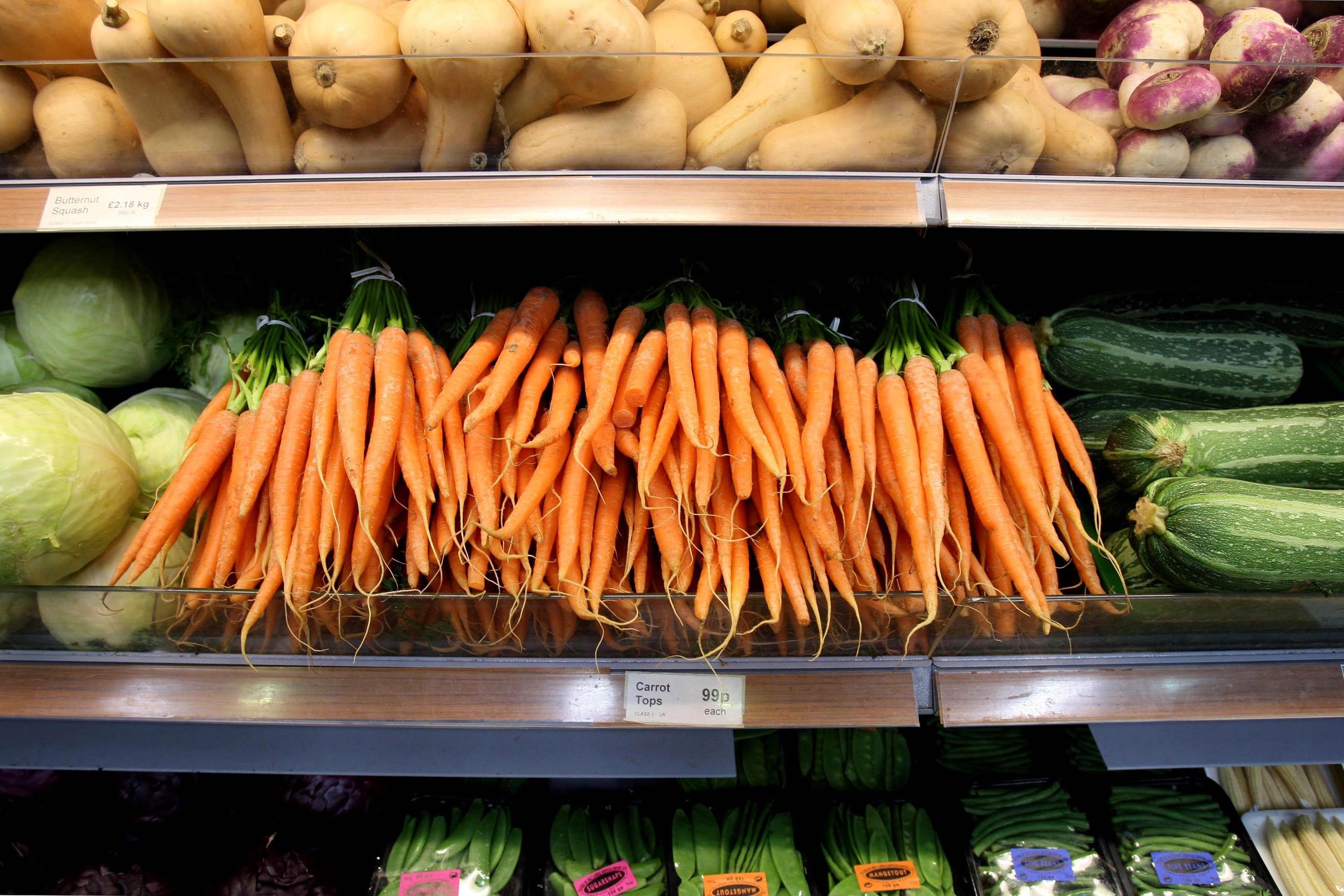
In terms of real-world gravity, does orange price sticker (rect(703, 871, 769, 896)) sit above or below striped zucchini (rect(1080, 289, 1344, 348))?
below

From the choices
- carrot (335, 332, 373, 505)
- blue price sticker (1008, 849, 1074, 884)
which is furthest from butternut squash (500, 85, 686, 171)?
blue price sticker (1008, 849, 1074, 884)

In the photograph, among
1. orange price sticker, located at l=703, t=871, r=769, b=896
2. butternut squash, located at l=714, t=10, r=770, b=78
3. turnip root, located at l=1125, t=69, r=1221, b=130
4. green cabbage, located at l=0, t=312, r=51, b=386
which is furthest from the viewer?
green cabbage, located at l=0, t=312, r=51, b=386

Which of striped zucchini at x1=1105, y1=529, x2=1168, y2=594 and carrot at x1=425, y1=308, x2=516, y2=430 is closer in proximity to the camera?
carrot at x1=425, y1=308, x2=516, y2=430

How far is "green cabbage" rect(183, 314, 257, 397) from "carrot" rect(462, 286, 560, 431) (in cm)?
51

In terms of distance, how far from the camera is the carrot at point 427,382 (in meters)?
1.06

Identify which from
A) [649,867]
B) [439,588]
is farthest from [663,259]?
[649,867]

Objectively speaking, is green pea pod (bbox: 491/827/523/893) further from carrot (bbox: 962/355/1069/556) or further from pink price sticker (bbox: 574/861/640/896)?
carrot (bbox: 962/355/1069/556)

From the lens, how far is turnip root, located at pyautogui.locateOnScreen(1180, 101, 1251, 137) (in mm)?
1016

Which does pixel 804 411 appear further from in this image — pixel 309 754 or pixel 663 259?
pixel 309 754

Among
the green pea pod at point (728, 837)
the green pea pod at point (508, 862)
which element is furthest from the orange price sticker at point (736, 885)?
the green pea pod at point (508, 862)

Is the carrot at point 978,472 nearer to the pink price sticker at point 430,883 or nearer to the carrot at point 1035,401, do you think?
the carrot at point 1035,401

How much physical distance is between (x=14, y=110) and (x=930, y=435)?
4.43 ft

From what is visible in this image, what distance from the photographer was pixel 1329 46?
1134mm

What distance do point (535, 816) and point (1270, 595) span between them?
48.1 inches
